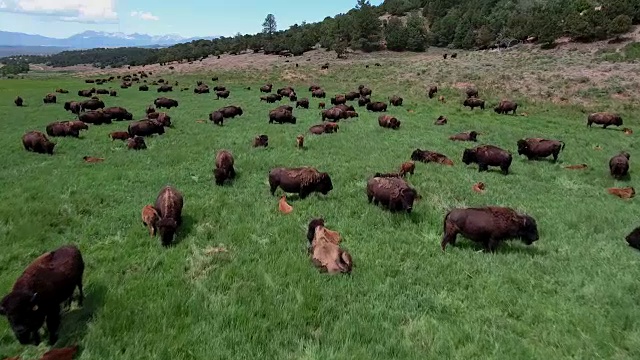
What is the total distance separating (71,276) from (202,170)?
965 centimetres

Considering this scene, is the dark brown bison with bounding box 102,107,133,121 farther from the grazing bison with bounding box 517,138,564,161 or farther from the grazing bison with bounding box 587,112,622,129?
the grazing bison with bounding box 587,112,622,129

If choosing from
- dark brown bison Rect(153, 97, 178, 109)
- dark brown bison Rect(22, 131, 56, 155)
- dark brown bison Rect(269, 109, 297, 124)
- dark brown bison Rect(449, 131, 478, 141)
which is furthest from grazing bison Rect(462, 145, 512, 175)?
dark brown bison Rect(153, 97, 178, 109)

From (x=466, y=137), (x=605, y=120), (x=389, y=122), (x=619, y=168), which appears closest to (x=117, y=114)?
(x=389, y=122)

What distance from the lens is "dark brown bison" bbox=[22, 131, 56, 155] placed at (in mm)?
20297

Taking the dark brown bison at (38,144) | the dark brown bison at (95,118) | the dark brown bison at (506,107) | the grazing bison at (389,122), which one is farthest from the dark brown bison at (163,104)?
the dark brown bison at (506,107)

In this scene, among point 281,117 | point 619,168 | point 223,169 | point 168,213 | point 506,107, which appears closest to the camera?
point 168,213

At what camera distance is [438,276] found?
911 centimetres

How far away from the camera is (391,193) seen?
1279 centimetres

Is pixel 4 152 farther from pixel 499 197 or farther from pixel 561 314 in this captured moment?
pixel 561 314

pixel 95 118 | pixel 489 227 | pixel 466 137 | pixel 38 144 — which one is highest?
pixel 489 227

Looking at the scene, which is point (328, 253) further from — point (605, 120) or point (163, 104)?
point (163, 104)

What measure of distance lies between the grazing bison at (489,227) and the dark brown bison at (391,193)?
179 cm

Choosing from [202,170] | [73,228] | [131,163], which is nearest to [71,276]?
[73,228]

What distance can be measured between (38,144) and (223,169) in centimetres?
1018
